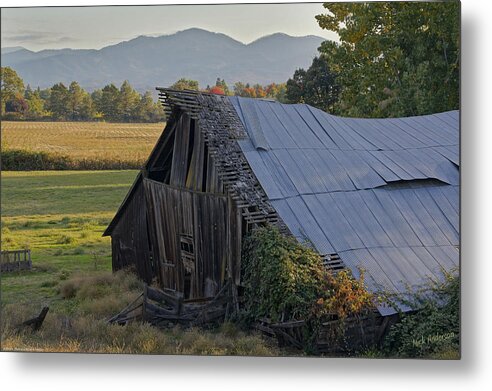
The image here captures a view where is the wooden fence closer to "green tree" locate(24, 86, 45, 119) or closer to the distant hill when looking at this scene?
"green tree" locate(24, 86, 45, 119)

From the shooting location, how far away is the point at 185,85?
36.7 ft

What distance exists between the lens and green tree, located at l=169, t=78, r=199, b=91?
1109 cm

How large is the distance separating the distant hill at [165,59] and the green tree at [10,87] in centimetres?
9

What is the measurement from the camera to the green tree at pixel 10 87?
1028cm

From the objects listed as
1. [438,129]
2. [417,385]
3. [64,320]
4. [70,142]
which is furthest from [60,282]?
[438,129]

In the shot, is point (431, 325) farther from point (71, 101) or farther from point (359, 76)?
point (71, 101)

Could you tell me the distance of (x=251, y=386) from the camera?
931cm

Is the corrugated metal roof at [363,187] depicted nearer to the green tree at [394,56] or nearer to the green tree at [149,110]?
the green tree at [394,56]

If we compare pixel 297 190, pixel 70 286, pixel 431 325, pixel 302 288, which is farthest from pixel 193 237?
pixel 431 325

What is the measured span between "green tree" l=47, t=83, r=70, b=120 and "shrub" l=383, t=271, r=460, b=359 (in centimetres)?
526

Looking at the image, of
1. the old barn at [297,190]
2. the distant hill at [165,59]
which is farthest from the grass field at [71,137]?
the old barn at [297,190]

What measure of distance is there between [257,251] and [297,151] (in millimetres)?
1813

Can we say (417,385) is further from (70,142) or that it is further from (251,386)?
(70,142)

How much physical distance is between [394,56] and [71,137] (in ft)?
16.8
